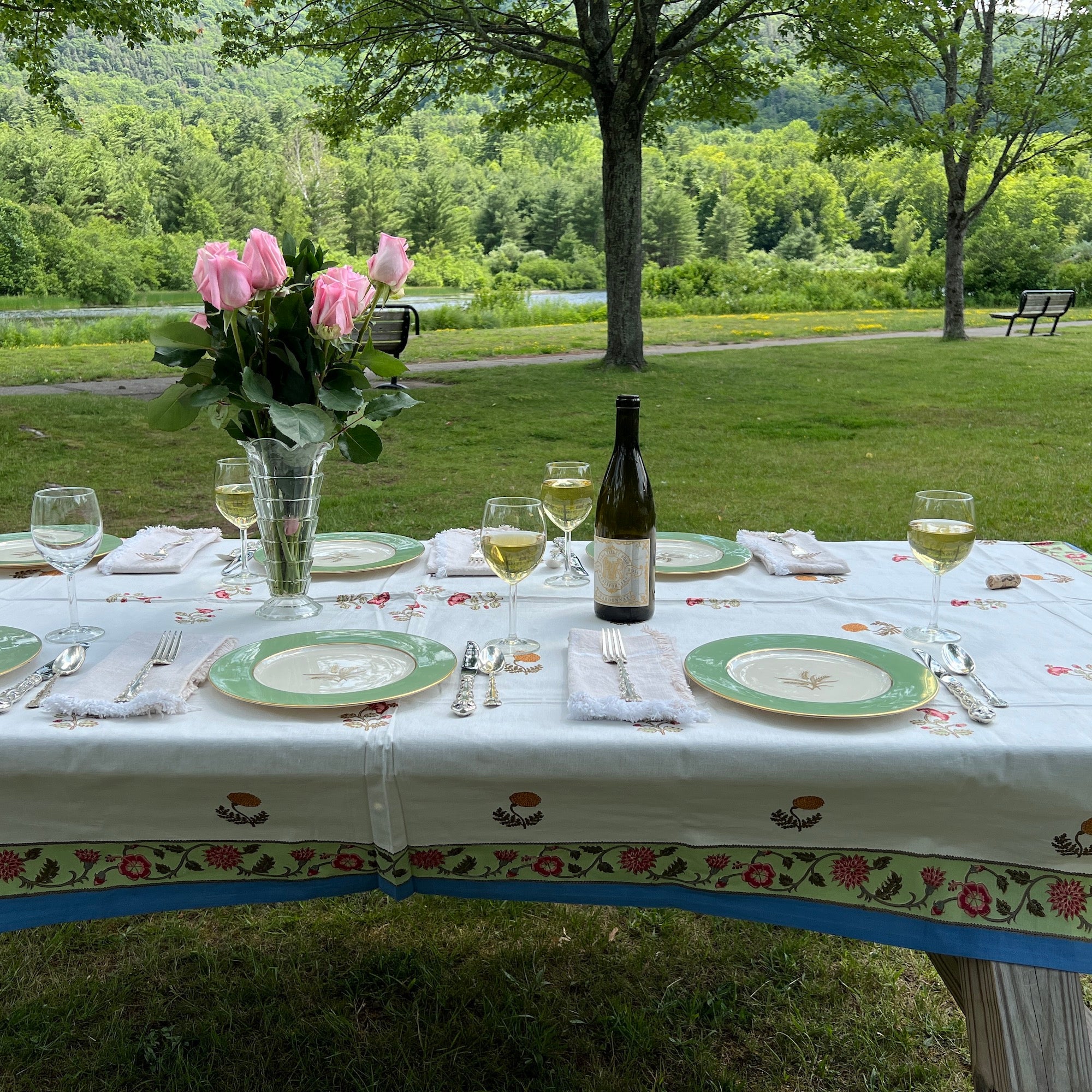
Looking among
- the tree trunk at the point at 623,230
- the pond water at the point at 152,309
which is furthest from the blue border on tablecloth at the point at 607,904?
the pond water at the point at 152,309

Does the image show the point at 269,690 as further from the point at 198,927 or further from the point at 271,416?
the point at 198,927

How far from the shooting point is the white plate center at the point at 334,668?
124 cm

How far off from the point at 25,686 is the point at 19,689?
0.01 metres

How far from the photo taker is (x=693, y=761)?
1099 millimetres

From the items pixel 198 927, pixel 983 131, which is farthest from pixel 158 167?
pixel 198 927

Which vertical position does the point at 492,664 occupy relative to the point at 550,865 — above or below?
above

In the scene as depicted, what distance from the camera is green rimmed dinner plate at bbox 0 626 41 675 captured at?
1.30 metres

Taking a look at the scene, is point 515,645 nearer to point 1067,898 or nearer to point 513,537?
point 513,537

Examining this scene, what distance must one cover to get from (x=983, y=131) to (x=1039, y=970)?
1586 cm

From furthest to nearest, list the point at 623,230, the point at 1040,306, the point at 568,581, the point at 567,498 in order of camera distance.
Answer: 1. the point at 1040,306
2. the point at 623,230
3. the point at 568,581
4. the point at 567,498

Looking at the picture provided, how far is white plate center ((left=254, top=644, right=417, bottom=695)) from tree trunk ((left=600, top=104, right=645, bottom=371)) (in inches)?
386

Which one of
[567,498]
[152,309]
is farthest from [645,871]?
[152,309]

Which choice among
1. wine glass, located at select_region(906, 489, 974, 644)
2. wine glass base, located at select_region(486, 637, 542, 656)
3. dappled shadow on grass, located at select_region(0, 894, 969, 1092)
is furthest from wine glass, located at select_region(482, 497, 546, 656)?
dappled shadow on grass, located at select_region(0, 894, 969, 1092)

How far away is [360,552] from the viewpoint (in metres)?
1.96
